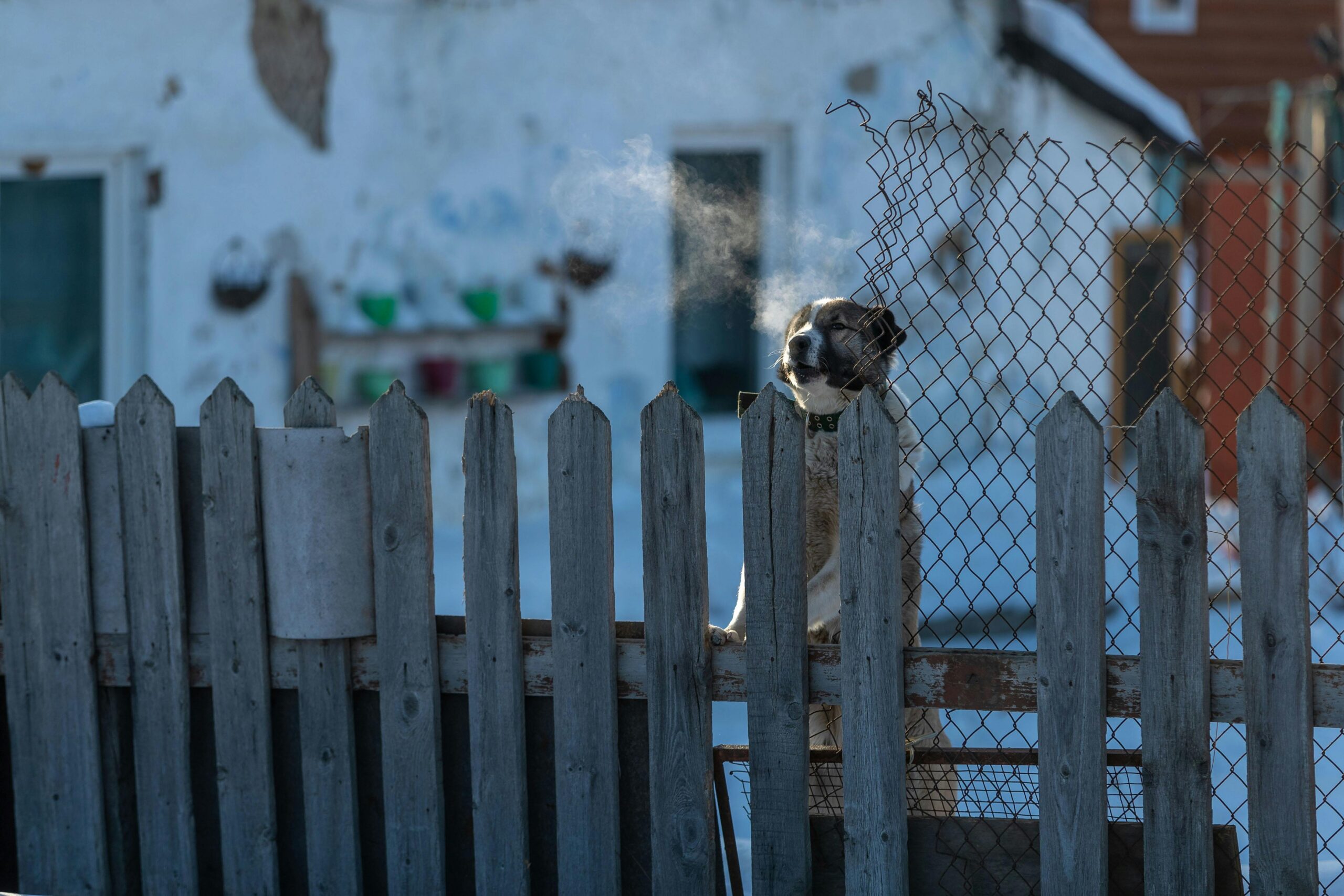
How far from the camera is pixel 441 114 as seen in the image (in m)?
7.70

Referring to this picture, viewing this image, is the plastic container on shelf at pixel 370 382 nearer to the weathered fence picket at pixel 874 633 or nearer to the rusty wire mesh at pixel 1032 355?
the rusty wire mesh at pixel 1032 355

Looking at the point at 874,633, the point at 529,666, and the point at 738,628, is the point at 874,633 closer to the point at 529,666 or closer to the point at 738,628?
the point at 738,628

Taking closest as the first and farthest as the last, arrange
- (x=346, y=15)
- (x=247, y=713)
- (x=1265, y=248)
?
(x=247, y=713) < (x=346, y=15) < (x=1265, y=248)

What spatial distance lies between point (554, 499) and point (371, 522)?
49 cm

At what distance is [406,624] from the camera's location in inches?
125

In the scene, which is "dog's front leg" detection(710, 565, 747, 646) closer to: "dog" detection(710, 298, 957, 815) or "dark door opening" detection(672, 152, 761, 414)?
"dog" detection(710, 298, 957, 815)

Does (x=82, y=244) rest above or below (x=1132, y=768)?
above

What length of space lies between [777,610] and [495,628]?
0.69 m

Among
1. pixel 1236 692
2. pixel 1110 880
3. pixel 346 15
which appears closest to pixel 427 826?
pixel 1110 880

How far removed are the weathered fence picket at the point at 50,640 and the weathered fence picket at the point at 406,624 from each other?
80cm

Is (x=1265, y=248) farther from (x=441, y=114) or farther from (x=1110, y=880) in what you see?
(x=1110, y=880)

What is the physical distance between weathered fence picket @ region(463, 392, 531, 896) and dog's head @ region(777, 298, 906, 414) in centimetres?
92

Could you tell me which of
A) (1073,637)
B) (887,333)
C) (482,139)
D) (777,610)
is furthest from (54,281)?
(1073,637)

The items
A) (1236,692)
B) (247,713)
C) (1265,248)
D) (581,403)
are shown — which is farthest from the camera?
(1265,248)
